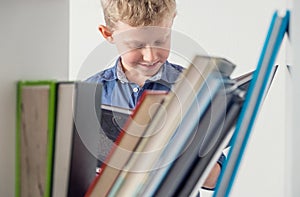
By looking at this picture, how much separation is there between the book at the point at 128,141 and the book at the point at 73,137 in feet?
0.09

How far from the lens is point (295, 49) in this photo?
1.02ft

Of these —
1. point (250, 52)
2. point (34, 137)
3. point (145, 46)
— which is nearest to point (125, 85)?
→ point (145, 46)

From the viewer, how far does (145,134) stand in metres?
0.31

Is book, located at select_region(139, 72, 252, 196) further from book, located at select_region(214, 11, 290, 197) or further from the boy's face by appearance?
the boy's face

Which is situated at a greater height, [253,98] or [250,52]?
[250,52]

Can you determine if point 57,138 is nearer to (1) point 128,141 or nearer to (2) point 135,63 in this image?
(1) point 128,141

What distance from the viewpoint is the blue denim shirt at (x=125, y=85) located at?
0.63m

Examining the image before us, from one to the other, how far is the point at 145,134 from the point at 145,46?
0.57 ft

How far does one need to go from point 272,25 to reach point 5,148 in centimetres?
22

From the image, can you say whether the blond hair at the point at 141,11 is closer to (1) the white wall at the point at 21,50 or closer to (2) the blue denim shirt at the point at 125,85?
(2) the blue denim shirt at the point at 125,85

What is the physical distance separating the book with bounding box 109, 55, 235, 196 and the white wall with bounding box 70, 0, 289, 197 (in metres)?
1.03

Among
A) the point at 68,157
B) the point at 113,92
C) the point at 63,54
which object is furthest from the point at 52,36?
the point at 113,92

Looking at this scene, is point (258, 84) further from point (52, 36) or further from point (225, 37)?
point (225, 37)

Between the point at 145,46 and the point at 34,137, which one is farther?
the point at 145,46
